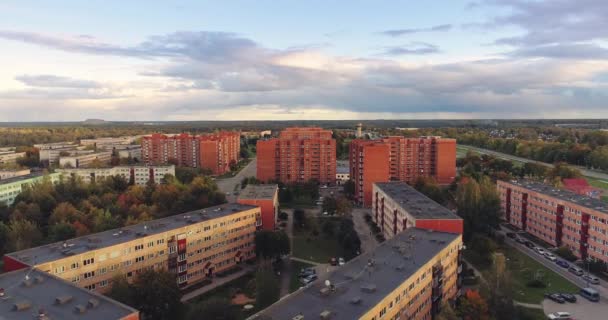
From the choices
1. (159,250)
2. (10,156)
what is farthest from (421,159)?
(10,156)

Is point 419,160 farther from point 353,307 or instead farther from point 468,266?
point 353,307

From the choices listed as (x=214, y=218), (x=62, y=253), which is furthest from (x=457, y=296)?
(x=62, y=253)

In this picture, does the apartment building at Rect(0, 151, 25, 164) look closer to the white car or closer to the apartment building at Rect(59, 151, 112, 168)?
the apartment building at Rect(59, 151, 112, 168)

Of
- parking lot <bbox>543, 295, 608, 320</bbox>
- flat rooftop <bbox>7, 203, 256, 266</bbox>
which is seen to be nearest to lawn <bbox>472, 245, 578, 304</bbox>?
parking lot <bbox>543, 295, 608, 320</bbox>

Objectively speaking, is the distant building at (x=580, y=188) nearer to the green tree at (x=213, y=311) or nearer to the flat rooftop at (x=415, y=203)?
the flat rooftop at (x=415, y=203)

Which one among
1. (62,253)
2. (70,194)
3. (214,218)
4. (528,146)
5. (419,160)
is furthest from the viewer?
(528,146)
